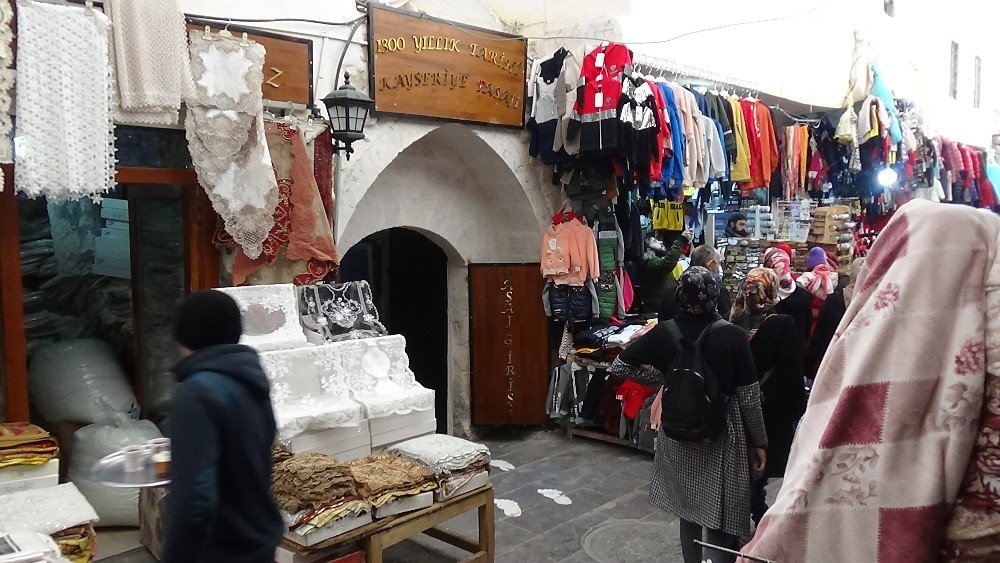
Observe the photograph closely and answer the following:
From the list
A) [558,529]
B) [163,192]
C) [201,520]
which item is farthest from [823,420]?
[163,192]

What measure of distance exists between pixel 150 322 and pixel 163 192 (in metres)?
1.09

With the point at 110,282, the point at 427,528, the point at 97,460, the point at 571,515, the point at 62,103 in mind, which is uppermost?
the point at 62,103

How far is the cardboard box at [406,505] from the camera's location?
141 inches

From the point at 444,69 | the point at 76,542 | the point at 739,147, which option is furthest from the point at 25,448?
the point at 739,147

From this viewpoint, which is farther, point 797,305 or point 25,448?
point 797,305

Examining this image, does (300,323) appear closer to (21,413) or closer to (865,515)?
(21,413)

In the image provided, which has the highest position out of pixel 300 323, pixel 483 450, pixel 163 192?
pixel 163 192

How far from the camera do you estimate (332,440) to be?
13.3 feet

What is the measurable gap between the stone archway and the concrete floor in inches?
47.8

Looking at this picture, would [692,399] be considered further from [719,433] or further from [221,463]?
[221,463]

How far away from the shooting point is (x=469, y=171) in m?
7.40

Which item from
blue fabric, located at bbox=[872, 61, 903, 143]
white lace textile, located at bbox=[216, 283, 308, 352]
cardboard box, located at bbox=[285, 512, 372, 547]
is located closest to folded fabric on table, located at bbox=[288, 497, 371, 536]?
cardboard box, located at bbox=[285, 512, 372, 547]

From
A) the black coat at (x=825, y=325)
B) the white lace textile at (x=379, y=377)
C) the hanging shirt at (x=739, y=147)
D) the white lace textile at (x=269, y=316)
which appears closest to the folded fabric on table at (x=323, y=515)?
the white lace textile at (x=379, y=377)

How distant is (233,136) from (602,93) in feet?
10.8
